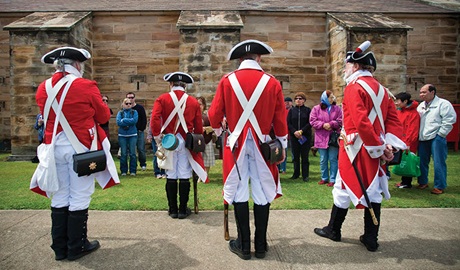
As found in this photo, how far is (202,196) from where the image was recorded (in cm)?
546

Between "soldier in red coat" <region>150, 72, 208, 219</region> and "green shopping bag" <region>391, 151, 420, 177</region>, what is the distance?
366cm

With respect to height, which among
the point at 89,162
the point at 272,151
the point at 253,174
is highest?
the point at 272,151

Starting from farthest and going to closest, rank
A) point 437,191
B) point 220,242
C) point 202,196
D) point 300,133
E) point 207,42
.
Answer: point 207,42
point 300,133
point 437,191
point 202,196
point 220,242

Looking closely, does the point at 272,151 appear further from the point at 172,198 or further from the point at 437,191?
the point at 437,191

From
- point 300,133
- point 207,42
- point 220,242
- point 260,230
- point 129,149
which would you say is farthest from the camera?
point 207,42

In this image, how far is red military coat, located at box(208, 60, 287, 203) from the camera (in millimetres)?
3086

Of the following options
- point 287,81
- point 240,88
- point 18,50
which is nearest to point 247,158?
point 240,88

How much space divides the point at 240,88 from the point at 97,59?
9731mm

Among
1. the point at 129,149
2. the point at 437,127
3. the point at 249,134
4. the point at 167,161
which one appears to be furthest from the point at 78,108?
the point at 437,127

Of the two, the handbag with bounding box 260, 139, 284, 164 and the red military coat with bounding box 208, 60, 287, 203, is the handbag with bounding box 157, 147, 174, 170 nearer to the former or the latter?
the red military coat with bounding box 208, 60, 287, 203

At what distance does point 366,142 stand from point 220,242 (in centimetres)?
186

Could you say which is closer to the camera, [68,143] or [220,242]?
[68,143]

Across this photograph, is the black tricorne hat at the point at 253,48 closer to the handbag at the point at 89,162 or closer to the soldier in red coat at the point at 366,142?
the soldier in red coat at the point at 366,142

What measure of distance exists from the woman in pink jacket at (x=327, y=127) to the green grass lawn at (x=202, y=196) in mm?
364
